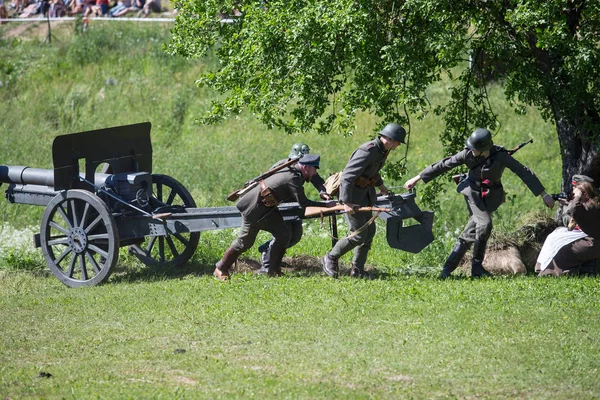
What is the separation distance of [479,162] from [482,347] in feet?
11.3

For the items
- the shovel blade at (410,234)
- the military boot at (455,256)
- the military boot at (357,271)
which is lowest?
the military boot at (357,271)

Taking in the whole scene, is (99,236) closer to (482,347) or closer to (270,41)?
(270,41)

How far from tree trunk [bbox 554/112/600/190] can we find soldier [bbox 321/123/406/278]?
3.09 meters

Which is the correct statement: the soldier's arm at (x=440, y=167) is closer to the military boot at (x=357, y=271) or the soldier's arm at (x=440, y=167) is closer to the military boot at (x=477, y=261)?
the military boot at (x=477, y=261)

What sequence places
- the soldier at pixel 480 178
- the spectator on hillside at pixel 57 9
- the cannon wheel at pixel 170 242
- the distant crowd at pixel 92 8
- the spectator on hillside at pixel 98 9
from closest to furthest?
the soldier at pixel 480 178 < the cannon wheel at pixel 170 242 < the spectator on hillside at pixel 98 9 < the distant crowd at pixel 92 8 < the spectator on hillside at pixel 57 9

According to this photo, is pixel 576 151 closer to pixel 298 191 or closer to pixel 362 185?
pixel 362 185

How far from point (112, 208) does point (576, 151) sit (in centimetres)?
629

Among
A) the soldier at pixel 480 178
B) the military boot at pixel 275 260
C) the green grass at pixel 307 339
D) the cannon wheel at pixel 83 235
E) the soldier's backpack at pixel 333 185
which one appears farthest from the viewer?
the soldier's backpack at pixel 333 185

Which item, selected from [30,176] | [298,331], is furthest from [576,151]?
[30,176]

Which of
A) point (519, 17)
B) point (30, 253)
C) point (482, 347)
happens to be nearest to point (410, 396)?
point (482, 347)

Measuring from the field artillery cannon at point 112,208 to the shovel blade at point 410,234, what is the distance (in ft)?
0.04

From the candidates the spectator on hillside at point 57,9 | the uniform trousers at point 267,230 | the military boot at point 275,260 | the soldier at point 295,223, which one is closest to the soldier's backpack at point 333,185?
the soldier at point 295,223

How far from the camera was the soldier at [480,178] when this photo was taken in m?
10.9

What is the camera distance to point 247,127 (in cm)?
2423
